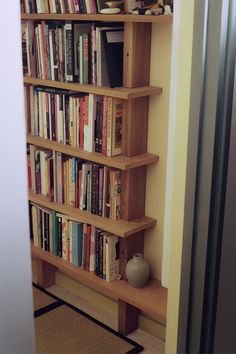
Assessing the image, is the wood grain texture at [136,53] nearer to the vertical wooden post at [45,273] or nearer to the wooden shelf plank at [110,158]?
the wooden shelf plank at [110,158]

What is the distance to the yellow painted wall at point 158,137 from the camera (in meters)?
1.94

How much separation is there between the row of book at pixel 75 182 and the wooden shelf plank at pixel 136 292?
30cm

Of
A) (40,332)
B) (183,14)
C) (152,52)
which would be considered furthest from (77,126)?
(183,14)

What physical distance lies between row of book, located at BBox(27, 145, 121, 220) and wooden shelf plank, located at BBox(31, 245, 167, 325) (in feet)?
0.99

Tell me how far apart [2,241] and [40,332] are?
5.43 feet

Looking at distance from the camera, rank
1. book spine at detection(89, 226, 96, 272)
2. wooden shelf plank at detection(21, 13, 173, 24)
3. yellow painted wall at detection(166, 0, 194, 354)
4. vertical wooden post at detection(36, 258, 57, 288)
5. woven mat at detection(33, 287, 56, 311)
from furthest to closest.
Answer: vertical wooden post at detection(36, 258, 57, 288), woven mat at detection(33, 287, 56, 311), book spine at detection(89, 226, 96, 272), wooden shelf plank at detection(21, 13, 173, 24), yellow painted wall at detection(166, 0, 194, 354)

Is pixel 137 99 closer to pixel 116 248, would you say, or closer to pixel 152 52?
pixel 152 52

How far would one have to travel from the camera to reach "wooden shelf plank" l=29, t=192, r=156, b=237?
6.69 feet

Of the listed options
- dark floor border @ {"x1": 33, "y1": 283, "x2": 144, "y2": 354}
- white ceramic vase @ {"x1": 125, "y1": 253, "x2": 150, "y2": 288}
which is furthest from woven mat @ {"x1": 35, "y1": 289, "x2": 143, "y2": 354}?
white ceramic vase @ {"x1": 125, "y1": 253, "x2": 150, "y2": 288}

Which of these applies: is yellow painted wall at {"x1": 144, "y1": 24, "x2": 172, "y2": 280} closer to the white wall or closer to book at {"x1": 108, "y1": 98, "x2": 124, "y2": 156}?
book at {"x1": 108, "y1": 98, "x2": 124, "y2": 156}

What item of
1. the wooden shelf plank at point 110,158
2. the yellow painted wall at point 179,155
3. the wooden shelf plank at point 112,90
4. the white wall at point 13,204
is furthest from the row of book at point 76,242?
the white wall at point 13,204

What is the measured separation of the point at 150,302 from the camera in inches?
78.7

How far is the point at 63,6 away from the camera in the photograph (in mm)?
2061

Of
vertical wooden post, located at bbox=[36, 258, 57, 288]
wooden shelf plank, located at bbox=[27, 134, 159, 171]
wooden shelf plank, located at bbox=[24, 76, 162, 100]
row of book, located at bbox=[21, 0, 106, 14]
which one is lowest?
vertical wooden post, located at bbox=[36, 258, 57, 288]
